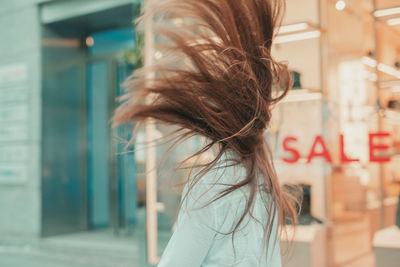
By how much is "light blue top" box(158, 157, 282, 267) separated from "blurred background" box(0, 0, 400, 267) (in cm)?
29

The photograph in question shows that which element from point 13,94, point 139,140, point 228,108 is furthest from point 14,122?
point 228,108

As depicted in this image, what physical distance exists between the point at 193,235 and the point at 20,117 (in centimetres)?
742

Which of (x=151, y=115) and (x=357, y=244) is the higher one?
(x=151, y=115)

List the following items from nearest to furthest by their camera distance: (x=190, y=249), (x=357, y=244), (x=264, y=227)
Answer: (x=190, y=249)
(x=264, y=227)
(x=357, y=244)

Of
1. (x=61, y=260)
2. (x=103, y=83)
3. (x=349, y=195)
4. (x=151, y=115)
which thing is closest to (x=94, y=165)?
(x=103, y=83)

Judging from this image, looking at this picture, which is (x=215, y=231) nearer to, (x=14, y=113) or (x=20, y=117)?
(x=20, y=117)

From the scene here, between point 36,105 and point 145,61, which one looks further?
point 36,105

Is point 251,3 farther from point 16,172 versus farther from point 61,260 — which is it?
point 16,172

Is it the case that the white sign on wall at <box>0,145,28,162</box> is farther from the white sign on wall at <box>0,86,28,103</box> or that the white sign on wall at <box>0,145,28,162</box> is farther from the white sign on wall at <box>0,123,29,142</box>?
the white sign on wall at <box>0,86,28,103</box>

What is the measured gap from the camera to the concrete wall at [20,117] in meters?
7.94

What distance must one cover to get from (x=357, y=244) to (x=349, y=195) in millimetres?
370

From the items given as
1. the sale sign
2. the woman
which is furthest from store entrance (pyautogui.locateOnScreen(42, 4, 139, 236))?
the woman

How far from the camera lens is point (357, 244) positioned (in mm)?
3486

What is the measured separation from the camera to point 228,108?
4.79 ft
